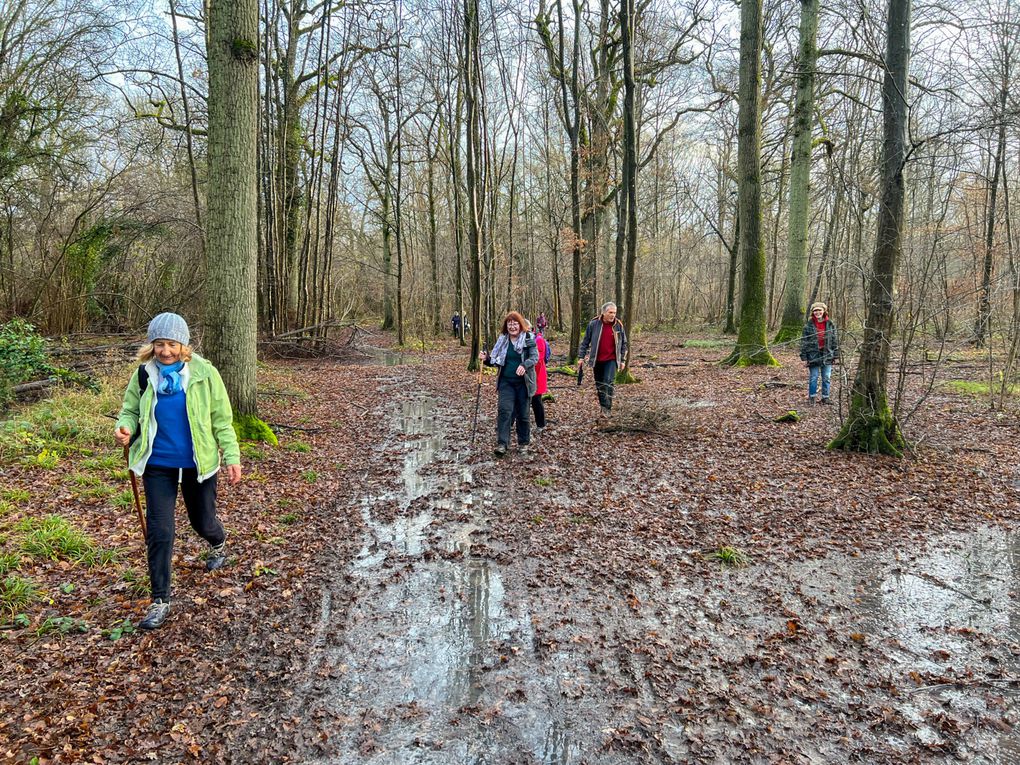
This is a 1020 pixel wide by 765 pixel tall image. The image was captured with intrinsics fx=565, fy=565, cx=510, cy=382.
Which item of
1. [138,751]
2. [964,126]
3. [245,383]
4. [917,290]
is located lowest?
[138,751]

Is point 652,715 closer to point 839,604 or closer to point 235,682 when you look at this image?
point 839,604

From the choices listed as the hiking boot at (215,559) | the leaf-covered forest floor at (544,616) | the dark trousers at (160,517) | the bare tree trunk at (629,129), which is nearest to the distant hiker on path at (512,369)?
Answer: the leaf-covered forest floor at (544,616)

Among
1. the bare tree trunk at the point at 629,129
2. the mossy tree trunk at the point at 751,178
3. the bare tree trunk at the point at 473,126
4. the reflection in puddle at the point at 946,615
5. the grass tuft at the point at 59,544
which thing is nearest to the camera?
the reflection in puddle at the point at 946,615

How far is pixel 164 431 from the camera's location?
368cm

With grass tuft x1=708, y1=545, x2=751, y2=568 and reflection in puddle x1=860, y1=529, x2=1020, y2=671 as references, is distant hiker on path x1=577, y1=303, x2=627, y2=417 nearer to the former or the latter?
grass tuft x1=708, y1=545, x2=751, y2=568

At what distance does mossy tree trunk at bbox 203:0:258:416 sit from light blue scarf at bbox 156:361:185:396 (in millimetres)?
3704

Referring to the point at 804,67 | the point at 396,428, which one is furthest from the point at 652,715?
the point at 804,67

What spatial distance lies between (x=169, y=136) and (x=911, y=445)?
22231mm

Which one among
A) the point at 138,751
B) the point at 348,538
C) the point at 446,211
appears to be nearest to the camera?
the point at 138,751

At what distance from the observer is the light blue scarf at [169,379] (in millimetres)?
3676

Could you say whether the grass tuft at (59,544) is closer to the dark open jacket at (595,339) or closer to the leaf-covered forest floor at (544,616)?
the leaf-covered forest floor at (544,616)

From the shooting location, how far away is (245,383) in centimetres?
747

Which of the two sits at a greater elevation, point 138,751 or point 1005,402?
point 1005,402

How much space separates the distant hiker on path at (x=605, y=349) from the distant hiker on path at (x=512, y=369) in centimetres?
177
